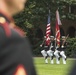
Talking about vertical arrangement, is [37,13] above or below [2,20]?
below

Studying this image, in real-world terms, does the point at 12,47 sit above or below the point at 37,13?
above

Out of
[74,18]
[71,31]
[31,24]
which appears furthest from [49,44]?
[71,31]

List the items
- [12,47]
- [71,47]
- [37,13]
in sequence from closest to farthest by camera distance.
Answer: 1. [12,47]
2. [37,13]
3. [71,47]

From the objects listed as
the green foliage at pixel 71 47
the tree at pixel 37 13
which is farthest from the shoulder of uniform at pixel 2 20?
the green foliage at pixel 71 47

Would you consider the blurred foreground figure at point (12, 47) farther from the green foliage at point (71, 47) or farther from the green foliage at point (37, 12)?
the green foliage at point (71, 47)

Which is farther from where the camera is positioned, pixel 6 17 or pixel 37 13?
pixel 37 13

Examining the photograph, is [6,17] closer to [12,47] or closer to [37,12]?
[12,47]

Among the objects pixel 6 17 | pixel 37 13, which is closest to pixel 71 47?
pixel 37 13

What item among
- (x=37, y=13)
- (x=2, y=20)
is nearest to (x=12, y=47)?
(x=2, y=20)

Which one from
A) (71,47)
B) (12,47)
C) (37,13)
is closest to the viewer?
(12,47)

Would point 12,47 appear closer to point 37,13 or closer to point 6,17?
point 6,17

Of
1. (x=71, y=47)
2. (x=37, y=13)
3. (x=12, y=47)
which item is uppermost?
(x=12, y=47)

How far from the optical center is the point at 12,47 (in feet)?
4.57

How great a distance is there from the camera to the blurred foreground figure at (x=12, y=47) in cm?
137
